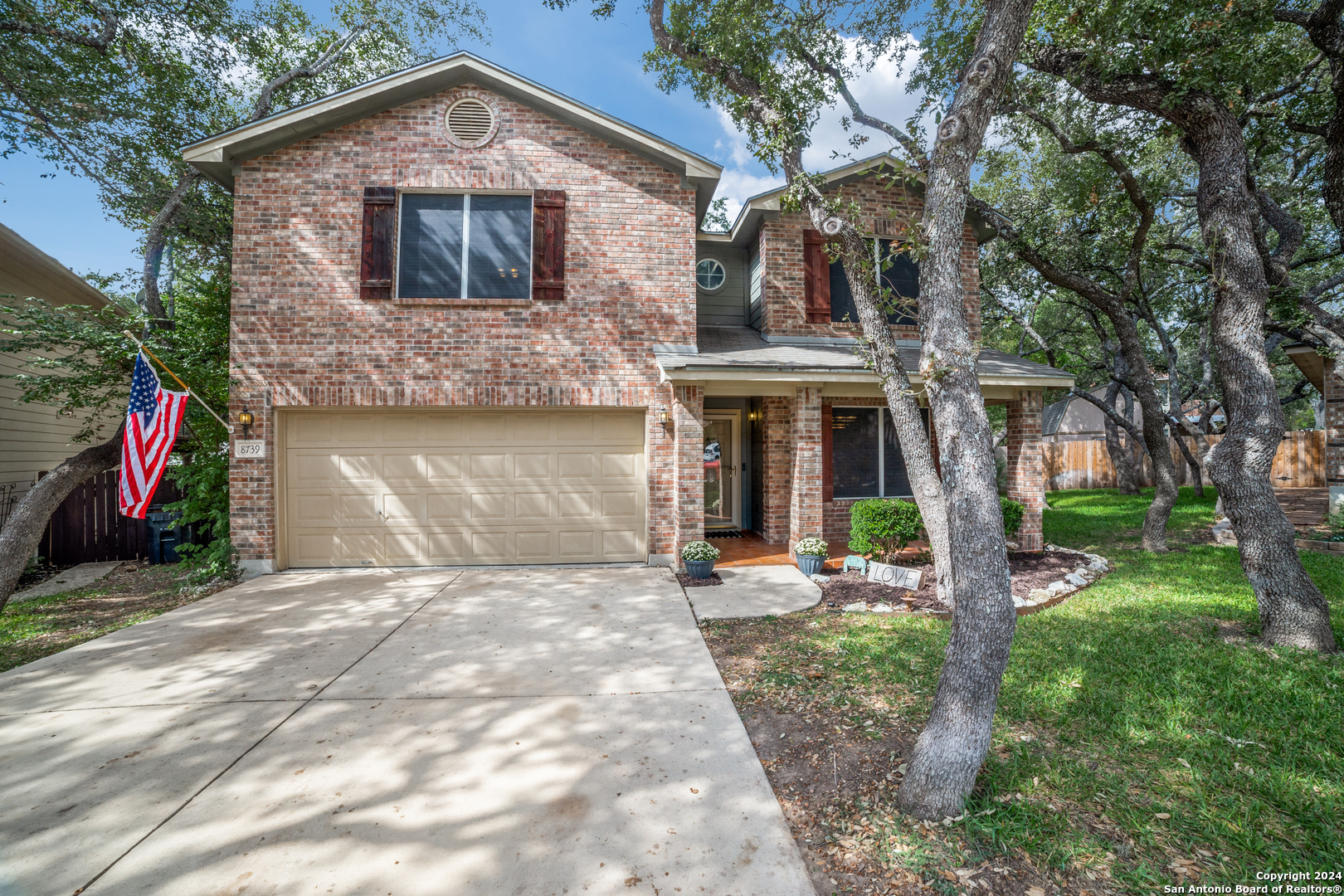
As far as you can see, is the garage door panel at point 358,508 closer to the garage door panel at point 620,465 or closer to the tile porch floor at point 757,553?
the garage door panel at point 620,465

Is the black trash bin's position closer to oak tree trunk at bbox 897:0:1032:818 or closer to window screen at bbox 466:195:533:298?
window screen at bbox 466:195:533:298

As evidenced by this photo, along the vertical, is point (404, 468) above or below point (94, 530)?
above

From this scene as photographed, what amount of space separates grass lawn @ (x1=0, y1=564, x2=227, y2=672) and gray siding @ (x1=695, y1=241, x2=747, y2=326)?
8.25 meters

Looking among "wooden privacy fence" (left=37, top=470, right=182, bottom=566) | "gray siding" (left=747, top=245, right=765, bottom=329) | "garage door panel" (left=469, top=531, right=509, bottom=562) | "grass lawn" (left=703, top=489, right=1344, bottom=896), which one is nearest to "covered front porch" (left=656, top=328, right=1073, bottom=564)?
"gray siding" (left=747, top=245, right=765, bottom=329)

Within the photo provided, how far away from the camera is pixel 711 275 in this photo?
9867 millimetres

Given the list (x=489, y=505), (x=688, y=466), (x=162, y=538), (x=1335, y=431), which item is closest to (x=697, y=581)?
(x=688, y=466)

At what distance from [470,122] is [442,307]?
8.57ft

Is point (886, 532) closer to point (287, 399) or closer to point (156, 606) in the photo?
point (287, 399)

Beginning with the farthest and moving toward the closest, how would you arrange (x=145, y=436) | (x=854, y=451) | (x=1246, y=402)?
1. (x=854, y=451)
2. (x=145, y=436)
3. (x=1246, y=402)

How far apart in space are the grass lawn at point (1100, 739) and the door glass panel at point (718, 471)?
4.25 m

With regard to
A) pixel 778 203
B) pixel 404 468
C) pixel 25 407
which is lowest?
pixel 404 468

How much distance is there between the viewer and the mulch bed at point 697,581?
642cm

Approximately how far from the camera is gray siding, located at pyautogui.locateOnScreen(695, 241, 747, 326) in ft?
32.3

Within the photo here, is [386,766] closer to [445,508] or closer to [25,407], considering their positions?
[445,508]
